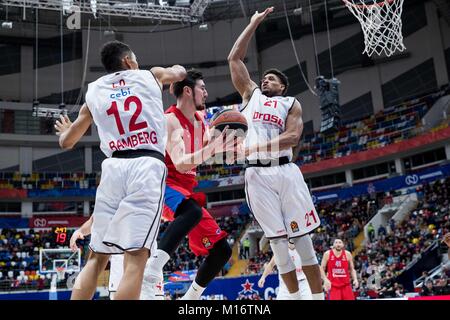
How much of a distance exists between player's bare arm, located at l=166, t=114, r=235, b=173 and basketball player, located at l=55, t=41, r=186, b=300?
1.82 feet

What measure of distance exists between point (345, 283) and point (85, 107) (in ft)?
22.7

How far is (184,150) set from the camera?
4.20 meters

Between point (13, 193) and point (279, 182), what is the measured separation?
92.2 ft

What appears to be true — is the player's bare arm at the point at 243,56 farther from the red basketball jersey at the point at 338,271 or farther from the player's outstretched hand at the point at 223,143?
the red basketball jersey at the point at 338,271

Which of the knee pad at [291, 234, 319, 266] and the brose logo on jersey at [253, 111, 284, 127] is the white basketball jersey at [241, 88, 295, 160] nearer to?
the brose logo on jersey at [253, 111, 284, 127]

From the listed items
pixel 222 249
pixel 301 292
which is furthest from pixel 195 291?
pixel 301 292

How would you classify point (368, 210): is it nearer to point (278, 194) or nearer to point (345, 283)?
point (345, 283)

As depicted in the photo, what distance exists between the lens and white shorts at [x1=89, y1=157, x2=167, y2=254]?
301 centimetres

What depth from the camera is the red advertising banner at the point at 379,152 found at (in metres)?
23.0

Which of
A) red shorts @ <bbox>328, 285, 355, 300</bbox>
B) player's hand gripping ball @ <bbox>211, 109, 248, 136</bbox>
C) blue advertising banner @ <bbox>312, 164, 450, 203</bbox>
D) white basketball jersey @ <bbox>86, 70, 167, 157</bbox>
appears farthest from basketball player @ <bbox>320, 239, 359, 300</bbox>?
blue advertising banner @ <bbox>312, 164, 450, 203</bbox>

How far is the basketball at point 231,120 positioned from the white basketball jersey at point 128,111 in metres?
1.35

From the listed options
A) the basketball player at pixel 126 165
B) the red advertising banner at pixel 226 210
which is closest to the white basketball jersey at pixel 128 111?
the basketball player at pixel 126 165
